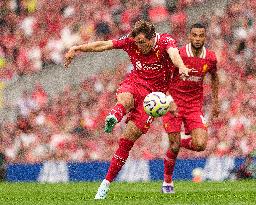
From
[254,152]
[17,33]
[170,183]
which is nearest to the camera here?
[170,183]

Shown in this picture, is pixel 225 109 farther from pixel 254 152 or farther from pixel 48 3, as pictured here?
pixel 48 3

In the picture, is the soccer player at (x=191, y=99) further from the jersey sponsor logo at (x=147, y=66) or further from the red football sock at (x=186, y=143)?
the jersey sponsor logo at (x=147, y=66)

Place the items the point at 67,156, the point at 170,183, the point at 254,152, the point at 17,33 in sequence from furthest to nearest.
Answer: the point at 17,33 < the point at 67,156 < the point at 254,152 < the point at 170,183

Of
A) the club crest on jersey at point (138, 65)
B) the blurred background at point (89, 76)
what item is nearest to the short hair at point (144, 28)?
the club crest on jersey at point (138, 65)

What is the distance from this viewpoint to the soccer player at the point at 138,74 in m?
9.23

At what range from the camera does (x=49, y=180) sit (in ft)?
51.5

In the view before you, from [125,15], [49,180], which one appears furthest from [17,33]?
[49,180]

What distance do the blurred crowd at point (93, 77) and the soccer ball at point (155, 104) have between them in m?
7.68

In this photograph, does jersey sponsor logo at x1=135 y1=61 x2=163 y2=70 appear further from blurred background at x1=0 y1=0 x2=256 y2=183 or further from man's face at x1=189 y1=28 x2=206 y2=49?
blurred background at x1=0 y1=0 x2=256 y2=183

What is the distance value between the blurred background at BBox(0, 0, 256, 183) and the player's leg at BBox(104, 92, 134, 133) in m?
7.31

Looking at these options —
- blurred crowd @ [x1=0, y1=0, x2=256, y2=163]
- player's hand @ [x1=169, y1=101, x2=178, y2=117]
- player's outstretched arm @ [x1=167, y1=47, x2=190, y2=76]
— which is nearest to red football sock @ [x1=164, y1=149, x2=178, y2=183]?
player's hand @ [x1=169, y1=101, x2=178, y2=117]

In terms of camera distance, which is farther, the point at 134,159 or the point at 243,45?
the point at 243,45

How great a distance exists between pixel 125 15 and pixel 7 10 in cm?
258

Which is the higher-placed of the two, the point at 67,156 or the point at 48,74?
the point at 48,74
